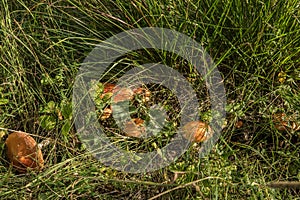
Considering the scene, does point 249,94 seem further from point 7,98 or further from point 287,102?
point 7,98

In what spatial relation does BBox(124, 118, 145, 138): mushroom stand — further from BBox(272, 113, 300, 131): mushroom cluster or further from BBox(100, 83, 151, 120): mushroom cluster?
BBox(272, 113, 300, 131): mushroom cluster

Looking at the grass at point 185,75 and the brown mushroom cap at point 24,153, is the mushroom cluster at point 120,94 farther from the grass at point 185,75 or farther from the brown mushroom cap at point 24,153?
the brown mushroom cap at point 24,153

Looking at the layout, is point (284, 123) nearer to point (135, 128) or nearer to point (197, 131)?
point (197, 131)

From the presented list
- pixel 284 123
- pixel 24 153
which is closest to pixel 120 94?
pixel 24 153

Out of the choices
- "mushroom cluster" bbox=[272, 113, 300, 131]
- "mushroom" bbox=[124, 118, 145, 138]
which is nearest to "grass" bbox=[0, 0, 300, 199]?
"mushroom cluster" bbox=[272, 113, 300, 131]

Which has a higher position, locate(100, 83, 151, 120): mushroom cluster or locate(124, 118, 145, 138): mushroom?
locate(100, 83, 151, 120): mushroom cluster

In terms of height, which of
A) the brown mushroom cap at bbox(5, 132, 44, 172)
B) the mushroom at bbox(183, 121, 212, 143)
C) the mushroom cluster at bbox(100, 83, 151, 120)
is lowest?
the brown mushroom cap at bbox(5, 132, 44, 172)

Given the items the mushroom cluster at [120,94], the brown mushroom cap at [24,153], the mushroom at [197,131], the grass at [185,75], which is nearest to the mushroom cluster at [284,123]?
the grass at [185,75]
